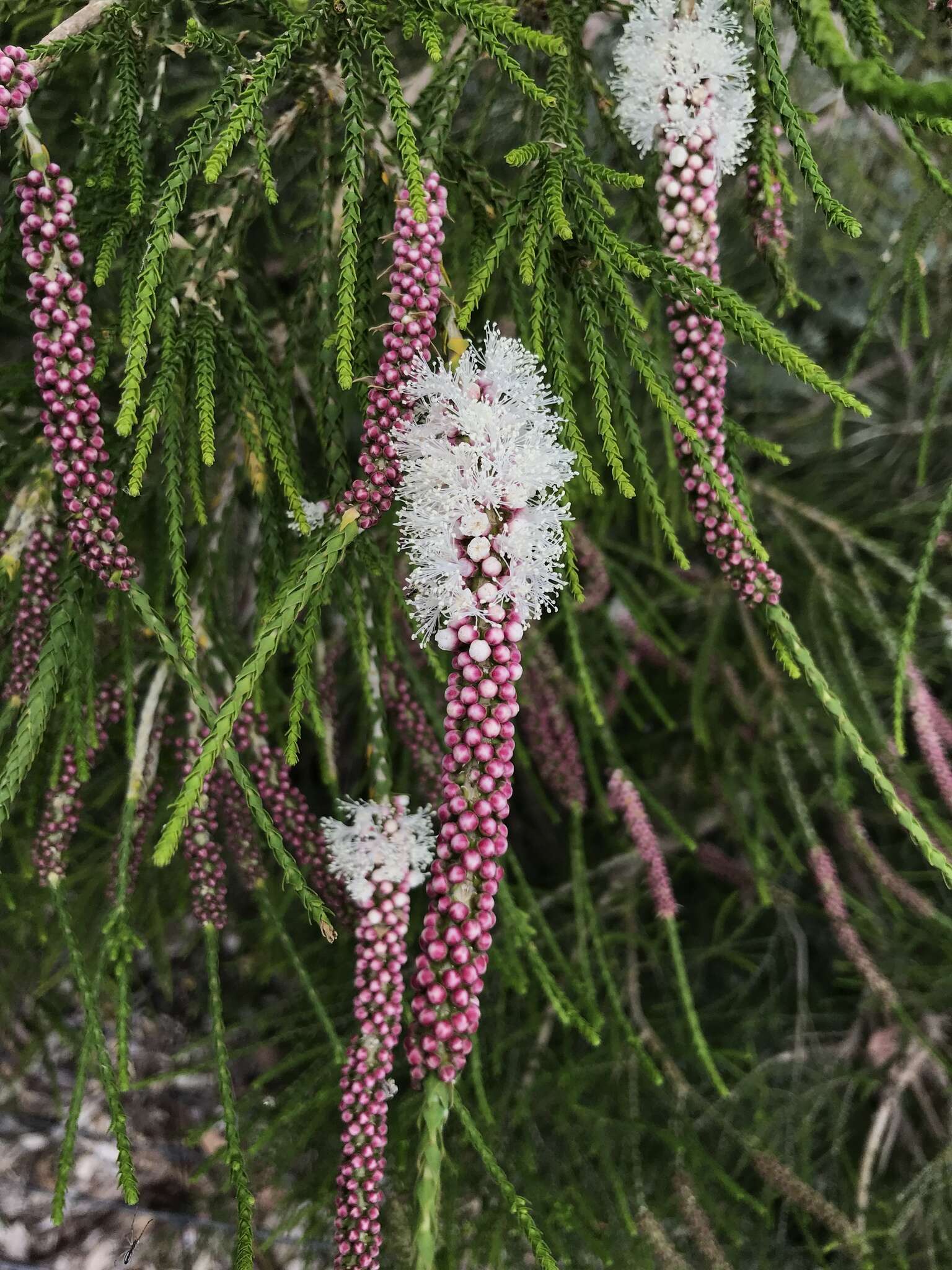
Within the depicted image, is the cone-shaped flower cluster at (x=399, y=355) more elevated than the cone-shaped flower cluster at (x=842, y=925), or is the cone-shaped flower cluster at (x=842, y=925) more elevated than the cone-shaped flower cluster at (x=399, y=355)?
the cone-shaped flower cluster at (x=399, y=355)

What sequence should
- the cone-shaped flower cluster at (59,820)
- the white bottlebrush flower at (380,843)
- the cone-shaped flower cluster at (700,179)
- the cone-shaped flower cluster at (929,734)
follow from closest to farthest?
the cone-shaped flower cluster at (700,179), the white bottlebrush flower at (380,843), the cone-shaped flower cluster at (59,820), the cone-shaped flower cluster at (929,734)

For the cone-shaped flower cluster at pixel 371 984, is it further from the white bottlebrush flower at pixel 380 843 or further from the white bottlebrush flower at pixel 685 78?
the white bottlebrush flower at pixel 685 78

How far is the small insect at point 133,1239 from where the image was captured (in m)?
1.84

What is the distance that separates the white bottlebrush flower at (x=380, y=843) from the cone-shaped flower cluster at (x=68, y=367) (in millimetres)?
455

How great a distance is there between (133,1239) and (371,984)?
1379 millimetres

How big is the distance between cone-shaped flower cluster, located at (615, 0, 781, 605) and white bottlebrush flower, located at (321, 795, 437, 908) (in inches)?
20.3

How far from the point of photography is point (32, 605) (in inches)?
45.3

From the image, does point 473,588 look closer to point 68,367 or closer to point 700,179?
point 68,367

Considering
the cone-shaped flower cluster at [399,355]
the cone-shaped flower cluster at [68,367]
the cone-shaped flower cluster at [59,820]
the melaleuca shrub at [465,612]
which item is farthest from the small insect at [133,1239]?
the cone-shaped flower cluster at [399,355]

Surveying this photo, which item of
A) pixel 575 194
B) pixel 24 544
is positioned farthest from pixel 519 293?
→ pixel 24 544

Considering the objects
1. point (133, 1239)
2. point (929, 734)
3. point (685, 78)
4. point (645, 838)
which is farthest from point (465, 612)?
point (133, 1239)

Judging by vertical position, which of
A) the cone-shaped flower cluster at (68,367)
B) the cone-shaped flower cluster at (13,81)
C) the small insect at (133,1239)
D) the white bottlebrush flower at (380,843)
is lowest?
the small insect at (133,1239)

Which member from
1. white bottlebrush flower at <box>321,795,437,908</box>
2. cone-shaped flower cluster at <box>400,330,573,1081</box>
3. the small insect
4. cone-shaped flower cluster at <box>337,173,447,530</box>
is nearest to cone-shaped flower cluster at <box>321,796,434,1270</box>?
white bottlebrush flower at <box>321,795,437,908</box>

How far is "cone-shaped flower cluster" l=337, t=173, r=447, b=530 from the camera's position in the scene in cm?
89
